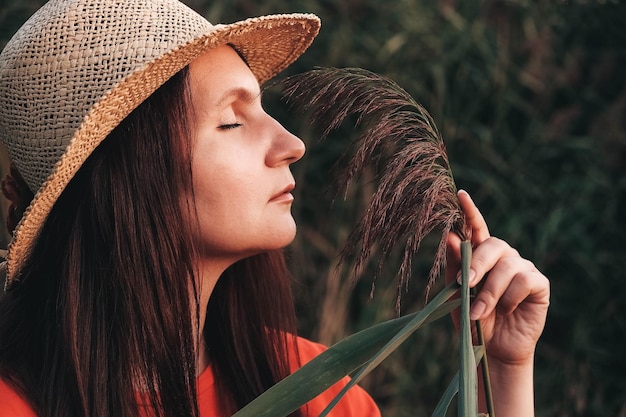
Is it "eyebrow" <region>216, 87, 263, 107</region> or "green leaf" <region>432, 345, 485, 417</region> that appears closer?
"green leaf" <region>432, 345, 485, 417</region>

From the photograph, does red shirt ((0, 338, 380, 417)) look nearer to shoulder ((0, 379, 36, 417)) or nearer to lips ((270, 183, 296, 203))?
shoulder ((0, 379, 36, 417))

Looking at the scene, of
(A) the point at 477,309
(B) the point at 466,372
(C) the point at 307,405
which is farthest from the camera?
(C) the point at 307,405

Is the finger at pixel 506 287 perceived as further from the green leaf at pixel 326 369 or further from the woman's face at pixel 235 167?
the woman's face at pixel 235 167

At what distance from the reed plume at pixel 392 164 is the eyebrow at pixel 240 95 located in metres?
0.32

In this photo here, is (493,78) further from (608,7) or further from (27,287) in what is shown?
(27,287)

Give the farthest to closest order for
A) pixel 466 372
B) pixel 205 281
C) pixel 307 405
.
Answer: pixel 307 405, pixel 205 281, pixel 466 372

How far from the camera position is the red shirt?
1.56 meters

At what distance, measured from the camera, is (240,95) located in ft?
5.41

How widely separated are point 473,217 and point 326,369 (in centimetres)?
34

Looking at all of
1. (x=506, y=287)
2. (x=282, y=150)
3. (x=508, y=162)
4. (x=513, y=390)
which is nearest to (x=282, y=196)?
(x=282, y=150)

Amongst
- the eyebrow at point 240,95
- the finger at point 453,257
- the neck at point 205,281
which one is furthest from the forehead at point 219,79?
the finger at point 453,257

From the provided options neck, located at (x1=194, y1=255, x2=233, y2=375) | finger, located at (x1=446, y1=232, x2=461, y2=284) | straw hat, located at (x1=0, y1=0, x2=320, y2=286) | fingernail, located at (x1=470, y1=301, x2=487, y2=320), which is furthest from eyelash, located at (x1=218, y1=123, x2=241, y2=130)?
fingernail, located at (x1=470, y1=301, x2=487, y2=320)

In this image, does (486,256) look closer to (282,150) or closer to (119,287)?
(282,150)

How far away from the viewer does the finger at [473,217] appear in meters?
1.38
